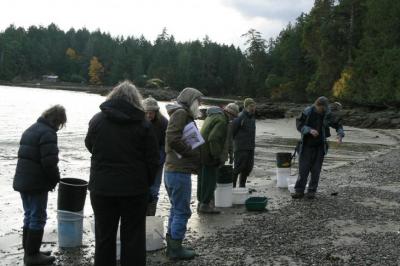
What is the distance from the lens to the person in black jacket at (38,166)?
6.14m

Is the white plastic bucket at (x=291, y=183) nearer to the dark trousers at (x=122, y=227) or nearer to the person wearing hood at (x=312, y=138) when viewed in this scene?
the person wearing hood at (x=312, y=138)

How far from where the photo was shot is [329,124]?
1052cm

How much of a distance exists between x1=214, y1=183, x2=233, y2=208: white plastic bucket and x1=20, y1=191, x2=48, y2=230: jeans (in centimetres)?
407

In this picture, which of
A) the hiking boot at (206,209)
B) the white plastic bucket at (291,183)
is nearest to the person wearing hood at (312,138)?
the white plastic bucket at (291,183)

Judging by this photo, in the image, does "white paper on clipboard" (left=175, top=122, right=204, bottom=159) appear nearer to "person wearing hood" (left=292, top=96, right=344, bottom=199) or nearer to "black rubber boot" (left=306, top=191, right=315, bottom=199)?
"person wearing hood" (left=292, top=96, right=344, bottom=199)

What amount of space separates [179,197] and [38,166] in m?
1.77

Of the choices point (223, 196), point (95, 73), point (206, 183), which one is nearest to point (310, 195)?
point (223, 196)

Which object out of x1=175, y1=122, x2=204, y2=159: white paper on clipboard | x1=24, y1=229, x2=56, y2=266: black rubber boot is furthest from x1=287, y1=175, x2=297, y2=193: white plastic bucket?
x1=24, y1=229, x2=56, y2=266: black rubber boot

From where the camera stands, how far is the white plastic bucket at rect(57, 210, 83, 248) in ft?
23.4

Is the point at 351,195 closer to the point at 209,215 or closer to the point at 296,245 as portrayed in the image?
the point at 209,215

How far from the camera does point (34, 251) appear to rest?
6.50 m

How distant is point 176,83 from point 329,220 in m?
126

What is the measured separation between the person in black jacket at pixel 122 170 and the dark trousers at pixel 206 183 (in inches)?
147

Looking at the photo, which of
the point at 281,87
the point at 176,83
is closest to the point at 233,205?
the point at 281,87
